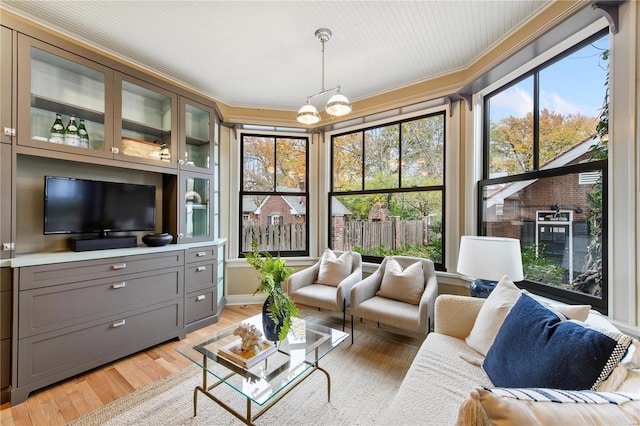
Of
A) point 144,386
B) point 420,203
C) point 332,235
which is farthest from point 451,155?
point 144,386

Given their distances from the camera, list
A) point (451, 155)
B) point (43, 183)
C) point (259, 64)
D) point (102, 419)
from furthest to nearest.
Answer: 1. point (451, 155)
2. point (259, 64)
3. point (43, 183)
4. point (102, 419)

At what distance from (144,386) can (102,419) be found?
320 millimetres

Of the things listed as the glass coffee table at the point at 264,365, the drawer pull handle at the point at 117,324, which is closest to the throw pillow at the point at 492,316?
the glass coffee table at the point at 264,365

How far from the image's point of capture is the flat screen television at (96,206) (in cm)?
220

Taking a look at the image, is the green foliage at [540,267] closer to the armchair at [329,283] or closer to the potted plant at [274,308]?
the armchair at [329,283]

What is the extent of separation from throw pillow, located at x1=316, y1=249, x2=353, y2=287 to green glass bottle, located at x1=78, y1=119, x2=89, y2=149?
268cm

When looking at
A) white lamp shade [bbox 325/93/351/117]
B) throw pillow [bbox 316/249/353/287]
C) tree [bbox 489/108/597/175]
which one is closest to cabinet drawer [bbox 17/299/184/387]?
throw pillow [bbox 316/249/353/287]

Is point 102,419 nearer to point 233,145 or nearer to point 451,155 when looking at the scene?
point 233,145

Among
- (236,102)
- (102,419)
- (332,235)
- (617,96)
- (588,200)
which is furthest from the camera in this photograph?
(332,235)

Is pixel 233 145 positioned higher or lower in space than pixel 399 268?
higher

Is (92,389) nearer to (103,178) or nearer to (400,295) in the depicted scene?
(103,178)

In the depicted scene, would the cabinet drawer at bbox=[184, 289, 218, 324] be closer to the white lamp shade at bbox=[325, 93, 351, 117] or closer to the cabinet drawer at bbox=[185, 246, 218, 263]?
the cabinet drawer at bbox=[185, 246, 218, 263]

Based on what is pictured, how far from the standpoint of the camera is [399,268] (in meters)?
2.87

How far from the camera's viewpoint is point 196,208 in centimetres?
315
